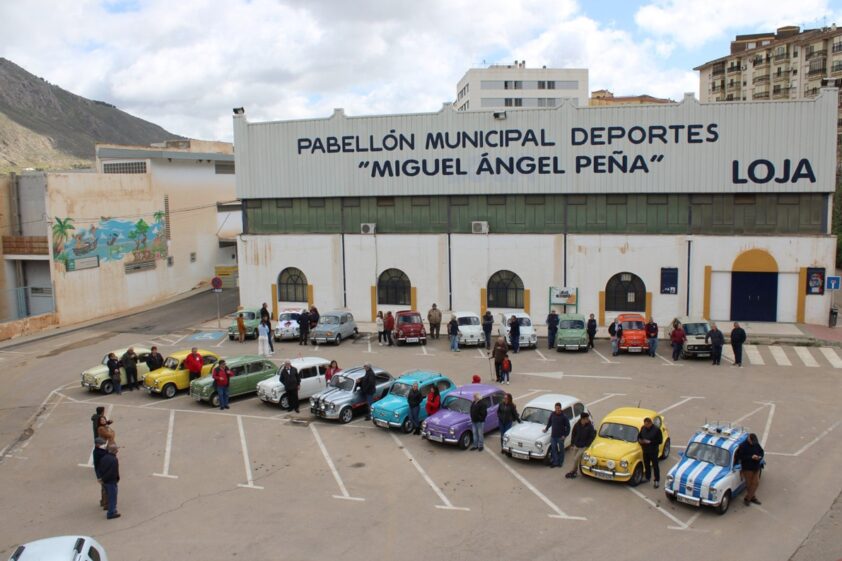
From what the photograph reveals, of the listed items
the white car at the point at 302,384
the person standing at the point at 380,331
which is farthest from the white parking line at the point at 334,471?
the person standing at the point at 380,331

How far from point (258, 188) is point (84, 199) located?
9.69 metres

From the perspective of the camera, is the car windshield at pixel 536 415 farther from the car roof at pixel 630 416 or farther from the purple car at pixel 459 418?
the car roof at pixel 630 416

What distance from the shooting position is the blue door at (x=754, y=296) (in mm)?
32062


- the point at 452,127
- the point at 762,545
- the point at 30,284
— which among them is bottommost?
the point at 762,545

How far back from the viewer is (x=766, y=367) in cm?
2550

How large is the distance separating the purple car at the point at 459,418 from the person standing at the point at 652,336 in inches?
413

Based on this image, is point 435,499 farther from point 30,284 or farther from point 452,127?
point 30,284

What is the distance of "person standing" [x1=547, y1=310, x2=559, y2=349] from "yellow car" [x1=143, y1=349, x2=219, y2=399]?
1328 centimetres

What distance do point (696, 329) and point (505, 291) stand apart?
998cm

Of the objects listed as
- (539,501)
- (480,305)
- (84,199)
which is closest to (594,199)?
(480,305)

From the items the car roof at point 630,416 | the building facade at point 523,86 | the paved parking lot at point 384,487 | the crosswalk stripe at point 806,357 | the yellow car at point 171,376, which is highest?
the building facade at point 523,86

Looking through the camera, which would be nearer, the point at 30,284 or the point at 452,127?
the point at 452,127

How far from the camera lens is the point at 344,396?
20.1 m

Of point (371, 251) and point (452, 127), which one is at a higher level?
point (452, 127)
